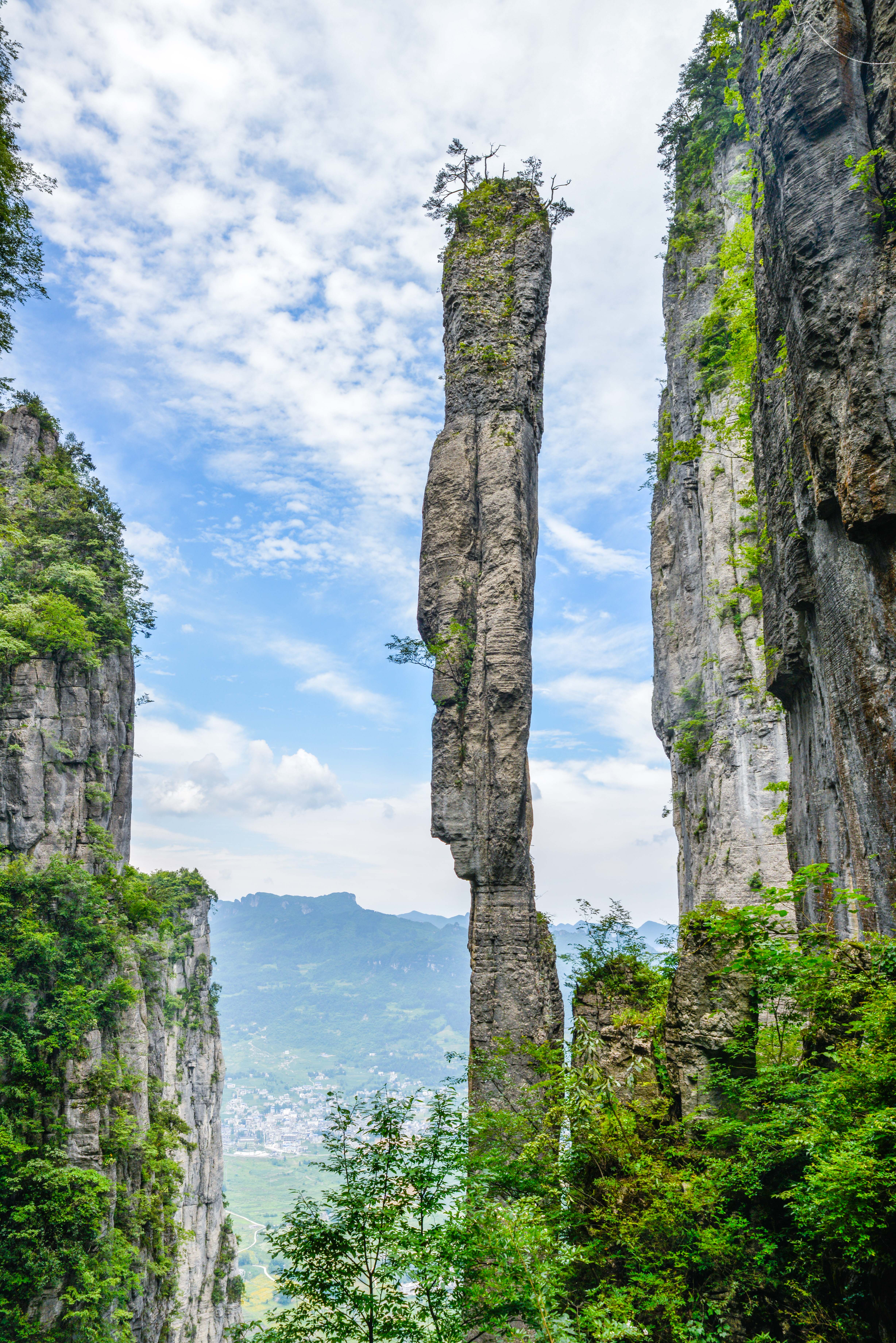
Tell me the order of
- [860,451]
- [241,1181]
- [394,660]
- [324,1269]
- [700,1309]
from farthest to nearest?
[241,1181]
[394,660]
[324,1269]
[860,451]
[700,1309]

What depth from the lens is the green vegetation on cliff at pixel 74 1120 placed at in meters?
20.9

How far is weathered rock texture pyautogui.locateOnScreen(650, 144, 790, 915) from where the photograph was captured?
57.9 ft

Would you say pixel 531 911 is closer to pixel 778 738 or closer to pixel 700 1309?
pixel 778 738

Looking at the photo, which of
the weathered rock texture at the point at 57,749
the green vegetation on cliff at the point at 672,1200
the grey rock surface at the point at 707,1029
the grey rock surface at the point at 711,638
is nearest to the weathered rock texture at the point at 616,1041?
the green vegetation on cliff at the point at 672,1200

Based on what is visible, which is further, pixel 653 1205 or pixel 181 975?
pixel 181 975

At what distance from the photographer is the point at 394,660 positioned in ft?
73.2

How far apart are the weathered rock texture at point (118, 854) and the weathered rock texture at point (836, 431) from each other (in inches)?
954

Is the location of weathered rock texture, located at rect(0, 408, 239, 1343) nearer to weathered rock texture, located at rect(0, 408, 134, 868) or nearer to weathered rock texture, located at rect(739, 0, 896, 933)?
weathered rock texture, located at rect(0, 408, 134, 868)

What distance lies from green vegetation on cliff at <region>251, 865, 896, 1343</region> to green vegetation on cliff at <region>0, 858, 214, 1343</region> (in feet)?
56.3

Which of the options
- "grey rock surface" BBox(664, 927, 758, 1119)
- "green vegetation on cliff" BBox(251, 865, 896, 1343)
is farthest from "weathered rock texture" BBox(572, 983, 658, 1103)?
"grey rock surface" BBox(664, 927, 758, 1119)

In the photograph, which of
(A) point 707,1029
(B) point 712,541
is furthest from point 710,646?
(A) point 707,1029

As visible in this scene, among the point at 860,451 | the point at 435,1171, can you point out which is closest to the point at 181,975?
the point at 435,1171

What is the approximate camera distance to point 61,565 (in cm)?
3058

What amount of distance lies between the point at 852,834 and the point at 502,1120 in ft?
21.4
